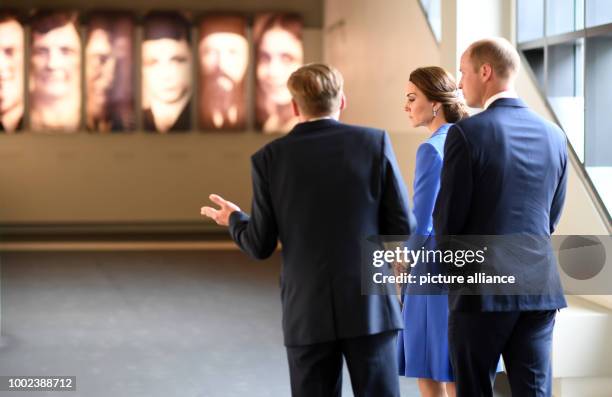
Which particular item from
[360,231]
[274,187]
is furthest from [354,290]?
[274,187]

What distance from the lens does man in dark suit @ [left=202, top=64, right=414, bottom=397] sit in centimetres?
307

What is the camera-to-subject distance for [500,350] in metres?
3.22

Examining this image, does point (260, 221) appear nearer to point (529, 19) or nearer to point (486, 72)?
point (486, 72)

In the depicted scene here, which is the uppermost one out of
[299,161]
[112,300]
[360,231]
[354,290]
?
[299,161]

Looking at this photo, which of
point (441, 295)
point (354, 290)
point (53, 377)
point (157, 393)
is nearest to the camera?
point (354, 290)

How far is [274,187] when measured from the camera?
10.2 ft

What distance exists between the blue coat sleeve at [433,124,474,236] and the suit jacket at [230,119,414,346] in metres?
0.15

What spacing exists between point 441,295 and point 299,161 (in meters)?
1.07

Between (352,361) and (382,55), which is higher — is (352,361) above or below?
below

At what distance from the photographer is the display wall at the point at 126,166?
1577 cm

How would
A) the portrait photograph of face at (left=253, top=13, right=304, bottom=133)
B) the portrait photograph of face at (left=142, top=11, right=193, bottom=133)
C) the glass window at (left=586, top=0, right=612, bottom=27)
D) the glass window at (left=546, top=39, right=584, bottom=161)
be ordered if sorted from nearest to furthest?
the glass window at (left=586, top=0, right=612, bottom=27)
the glass window at (left=546, top=39, right=584, bottom=161)
the portrait photograph of face at (left=142, top=11, right=193, bottom=133)
the portrait photograph of face at (left=253, top=13, right=304, bottom=133)

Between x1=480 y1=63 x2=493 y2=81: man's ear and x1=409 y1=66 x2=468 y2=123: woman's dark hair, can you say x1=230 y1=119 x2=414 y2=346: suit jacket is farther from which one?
x1=409 y1=66 x2=468 y2=123: woman's dark hair

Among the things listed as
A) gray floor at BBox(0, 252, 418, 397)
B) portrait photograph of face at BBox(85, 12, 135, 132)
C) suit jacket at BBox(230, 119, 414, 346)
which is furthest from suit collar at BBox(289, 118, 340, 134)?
portrait photograph of face at BBox(85, 12, 135, 132)

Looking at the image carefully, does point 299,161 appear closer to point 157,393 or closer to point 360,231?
point 360,231
